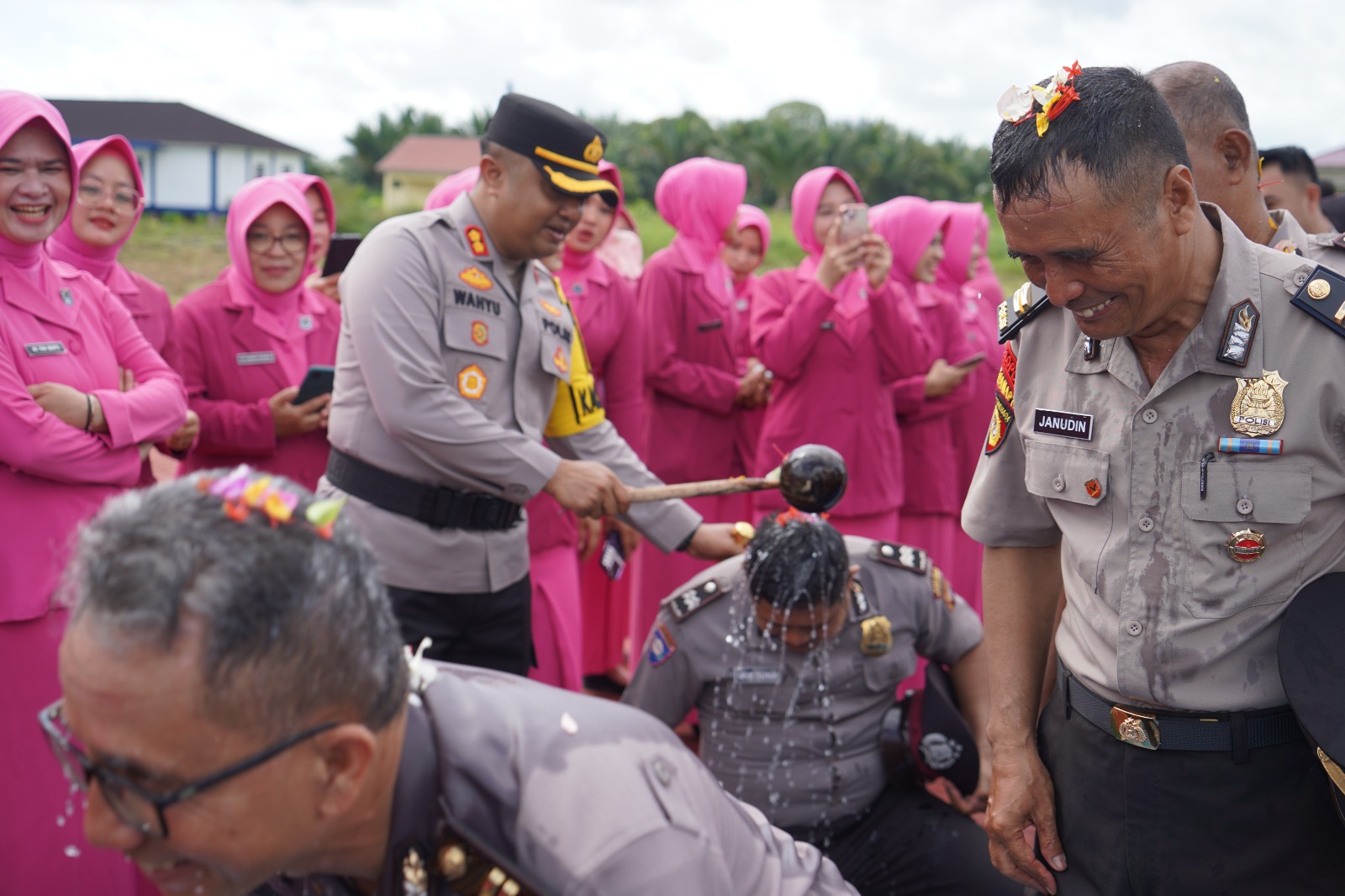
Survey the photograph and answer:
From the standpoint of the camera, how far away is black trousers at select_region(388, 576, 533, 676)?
3.28m

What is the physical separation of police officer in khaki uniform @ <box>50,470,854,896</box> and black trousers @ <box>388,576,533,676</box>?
1.73 meters

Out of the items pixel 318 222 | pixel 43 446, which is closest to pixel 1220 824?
pixel 43 446

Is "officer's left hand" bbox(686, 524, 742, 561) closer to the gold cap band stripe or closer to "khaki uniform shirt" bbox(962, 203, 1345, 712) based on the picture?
the gold cap band stripe

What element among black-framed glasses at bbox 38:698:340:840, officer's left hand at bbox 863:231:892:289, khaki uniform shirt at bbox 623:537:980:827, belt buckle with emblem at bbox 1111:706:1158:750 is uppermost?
officer's left hand at bbox 863:231:892:289

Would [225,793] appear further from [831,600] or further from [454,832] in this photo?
[831,600]

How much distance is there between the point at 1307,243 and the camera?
2.61 meters

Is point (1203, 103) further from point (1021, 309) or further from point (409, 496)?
point (409, 496)

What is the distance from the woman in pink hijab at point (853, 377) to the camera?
5.23m

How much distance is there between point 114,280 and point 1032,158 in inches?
141

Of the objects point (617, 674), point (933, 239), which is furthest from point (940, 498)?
point (617, 674)

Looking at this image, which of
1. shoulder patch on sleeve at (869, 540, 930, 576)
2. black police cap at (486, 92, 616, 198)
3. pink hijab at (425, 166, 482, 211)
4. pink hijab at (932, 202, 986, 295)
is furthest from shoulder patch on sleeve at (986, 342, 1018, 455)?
pink hijab at (932, 202, 986, 295)

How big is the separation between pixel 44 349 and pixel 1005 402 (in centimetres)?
251

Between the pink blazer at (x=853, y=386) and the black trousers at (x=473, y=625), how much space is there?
1.97 m

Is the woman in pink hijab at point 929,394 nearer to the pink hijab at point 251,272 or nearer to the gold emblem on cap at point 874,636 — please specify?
the gold emblem on cap at point 874,636
